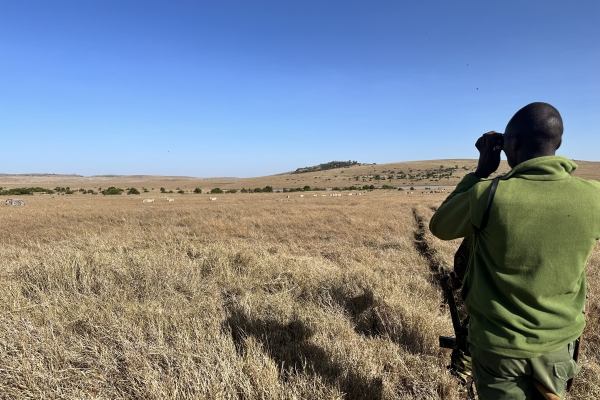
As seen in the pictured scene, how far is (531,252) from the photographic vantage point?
4.90ft

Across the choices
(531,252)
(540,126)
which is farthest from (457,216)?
(540,126)

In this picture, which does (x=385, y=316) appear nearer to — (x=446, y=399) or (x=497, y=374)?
(x=446, y=399)

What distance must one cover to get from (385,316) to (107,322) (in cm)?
328

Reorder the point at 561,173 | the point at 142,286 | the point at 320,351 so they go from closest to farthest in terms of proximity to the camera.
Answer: the point at 561,173 → the point at 320,351 → the point at 142,286

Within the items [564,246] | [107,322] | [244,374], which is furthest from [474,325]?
[107,322]

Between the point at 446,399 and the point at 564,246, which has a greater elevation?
the point at 564,246

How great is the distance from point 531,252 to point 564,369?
697mm

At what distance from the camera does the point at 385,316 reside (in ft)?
13.3

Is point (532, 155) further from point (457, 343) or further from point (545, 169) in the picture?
point (457, 343)

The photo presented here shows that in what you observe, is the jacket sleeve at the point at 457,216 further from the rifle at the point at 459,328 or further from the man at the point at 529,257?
the rifle at the point at 459,328

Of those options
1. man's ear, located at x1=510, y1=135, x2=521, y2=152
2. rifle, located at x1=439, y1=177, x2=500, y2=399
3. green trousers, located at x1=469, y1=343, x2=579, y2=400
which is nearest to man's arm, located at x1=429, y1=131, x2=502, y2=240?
man's ear, located at x1=510, y1=135, x2=521, y2=152

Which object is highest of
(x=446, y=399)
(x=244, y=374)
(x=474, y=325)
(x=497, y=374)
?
(x=474, y=325)

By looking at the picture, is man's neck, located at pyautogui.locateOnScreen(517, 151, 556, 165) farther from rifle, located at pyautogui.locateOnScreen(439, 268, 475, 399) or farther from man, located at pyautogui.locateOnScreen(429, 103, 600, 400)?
rifle, located at pyautogui.locateOnScreen(439, 268, 475, 399)

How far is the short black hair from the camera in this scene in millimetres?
1558
